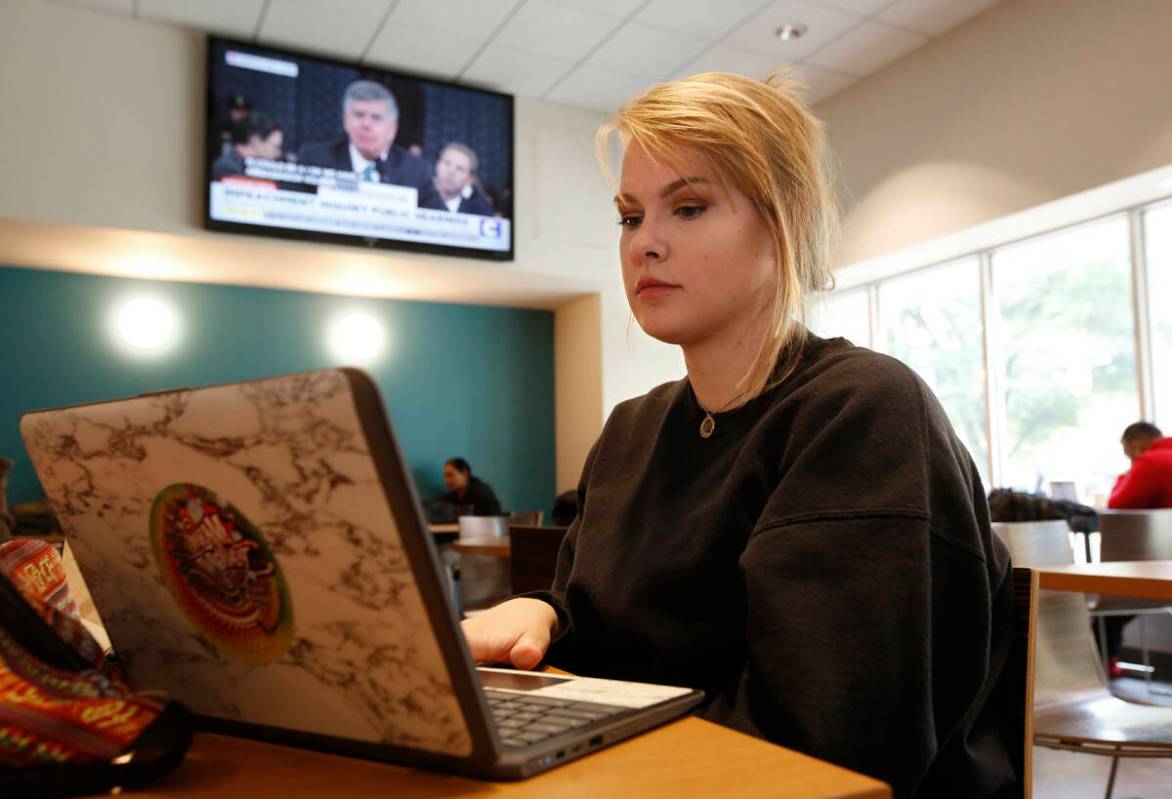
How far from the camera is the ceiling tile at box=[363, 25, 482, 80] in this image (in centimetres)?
544

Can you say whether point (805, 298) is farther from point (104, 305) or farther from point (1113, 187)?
point (104, 305)

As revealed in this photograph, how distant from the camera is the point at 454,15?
17.1 ft

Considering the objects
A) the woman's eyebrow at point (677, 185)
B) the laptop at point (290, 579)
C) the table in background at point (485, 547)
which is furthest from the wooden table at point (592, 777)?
the table in background at point (485, 547)

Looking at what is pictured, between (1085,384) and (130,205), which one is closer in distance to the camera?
(130,205)

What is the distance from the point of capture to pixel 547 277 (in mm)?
6441

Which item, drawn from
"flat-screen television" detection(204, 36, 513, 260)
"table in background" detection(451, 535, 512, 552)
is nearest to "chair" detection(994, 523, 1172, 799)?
"table in background" detection(451, 535, 512, 552)

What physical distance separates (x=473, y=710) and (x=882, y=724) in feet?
1.11

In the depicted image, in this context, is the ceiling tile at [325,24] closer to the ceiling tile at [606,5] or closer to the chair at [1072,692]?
the ceiling tile at [606,5]

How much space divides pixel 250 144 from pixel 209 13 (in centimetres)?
73

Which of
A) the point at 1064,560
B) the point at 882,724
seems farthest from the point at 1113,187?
the point at 882,724

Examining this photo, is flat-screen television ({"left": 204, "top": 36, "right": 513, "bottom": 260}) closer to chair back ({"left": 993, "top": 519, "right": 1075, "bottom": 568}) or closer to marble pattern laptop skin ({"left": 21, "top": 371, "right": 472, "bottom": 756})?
chair back ({"left": 993, "top": 519, "right": 1075, "bottom": 568})

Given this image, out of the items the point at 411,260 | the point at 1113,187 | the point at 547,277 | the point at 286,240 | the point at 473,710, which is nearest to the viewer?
the point at 473,710

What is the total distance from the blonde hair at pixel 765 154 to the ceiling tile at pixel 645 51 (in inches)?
188

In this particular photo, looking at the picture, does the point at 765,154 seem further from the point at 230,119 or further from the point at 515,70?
the point at 515,70
